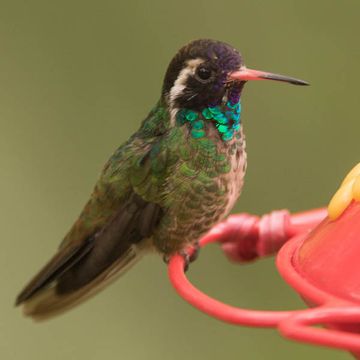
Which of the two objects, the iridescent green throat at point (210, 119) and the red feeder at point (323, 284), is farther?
the iridescent green throat at point (210, 119)

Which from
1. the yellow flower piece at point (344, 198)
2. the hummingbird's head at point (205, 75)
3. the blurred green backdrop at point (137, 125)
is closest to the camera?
the yellow flower piece at point (344, 198)

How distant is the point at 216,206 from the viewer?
1866 mm

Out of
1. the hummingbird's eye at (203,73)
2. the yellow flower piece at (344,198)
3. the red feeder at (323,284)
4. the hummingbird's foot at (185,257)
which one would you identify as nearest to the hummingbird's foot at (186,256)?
the hummingbird's foot at (185,257)

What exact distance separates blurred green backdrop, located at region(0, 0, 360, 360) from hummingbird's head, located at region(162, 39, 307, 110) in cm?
151

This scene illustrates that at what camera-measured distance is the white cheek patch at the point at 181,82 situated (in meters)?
1.76

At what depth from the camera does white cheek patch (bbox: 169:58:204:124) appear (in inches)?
69.3

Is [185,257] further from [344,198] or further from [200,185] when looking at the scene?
[344,198]

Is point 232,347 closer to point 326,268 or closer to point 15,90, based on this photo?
point 15,90

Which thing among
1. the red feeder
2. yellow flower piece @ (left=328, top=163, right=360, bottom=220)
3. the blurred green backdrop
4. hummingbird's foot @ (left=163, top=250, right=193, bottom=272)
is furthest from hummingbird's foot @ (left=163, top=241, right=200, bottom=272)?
the blurred green backdrop

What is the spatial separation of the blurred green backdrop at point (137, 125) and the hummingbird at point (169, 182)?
4.28 ft

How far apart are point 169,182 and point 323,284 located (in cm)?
73

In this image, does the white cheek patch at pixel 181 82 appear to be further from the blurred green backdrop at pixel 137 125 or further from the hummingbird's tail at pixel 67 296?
the blurred green backdrop at pixel 137 125

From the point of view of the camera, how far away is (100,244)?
1832 mm

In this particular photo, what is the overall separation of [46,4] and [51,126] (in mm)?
558
